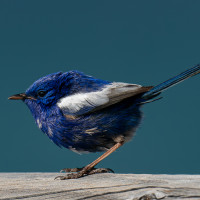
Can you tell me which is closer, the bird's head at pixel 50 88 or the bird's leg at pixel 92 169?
the bird's leg at pixel 92 169

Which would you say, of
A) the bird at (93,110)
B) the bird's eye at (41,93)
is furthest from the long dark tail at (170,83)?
the bird's eye at (41,93)

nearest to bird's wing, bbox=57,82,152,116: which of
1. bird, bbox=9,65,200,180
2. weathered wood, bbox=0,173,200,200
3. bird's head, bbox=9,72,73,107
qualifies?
bird, bbox=9,65,200,180

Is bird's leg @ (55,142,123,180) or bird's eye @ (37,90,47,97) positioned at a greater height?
bird's eye @ (37,90,47,97)

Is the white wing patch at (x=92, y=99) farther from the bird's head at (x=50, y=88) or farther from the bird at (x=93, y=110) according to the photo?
the bird's head at (x=50, y=88)

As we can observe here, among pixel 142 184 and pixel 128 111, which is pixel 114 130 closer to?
pixel 128 111

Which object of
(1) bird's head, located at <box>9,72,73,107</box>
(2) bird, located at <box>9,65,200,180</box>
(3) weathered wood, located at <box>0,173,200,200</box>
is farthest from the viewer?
(1) bird's head, located at <box>9,72,73,107</box>

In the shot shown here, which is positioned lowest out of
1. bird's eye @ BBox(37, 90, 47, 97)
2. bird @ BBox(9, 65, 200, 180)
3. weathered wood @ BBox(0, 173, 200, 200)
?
weathered wood @ BBox(0, 173, 200, 200)

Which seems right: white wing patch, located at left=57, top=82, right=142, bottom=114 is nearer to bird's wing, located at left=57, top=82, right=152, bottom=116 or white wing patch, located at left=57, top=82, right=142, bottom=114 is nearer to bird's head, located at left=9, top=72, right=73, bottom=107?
bird's wing, located at left=57, top=82, right=152, bottom=116
